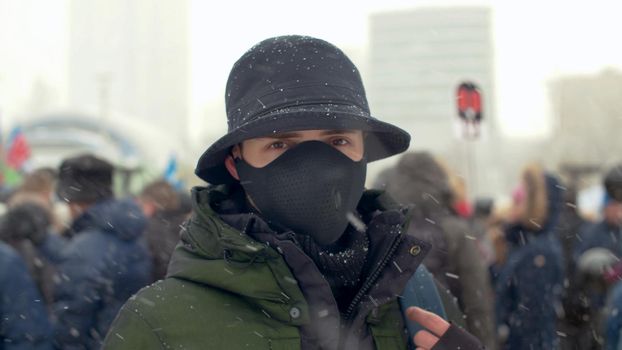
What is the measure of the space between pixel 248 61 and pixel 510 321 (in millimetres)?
3705

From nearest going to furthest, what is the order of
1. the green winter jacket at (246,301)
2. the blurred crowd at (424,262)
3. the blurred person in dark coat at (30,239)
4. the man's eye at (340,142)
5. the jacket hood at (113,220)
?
the green winter jacket at (246,301) < the man's eye at (340,142) < the blurred crowd at (424,262) < the jacket hood at (113,220) < the blurred person in dark coat at (30,239)

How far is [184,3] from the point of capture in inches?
5541

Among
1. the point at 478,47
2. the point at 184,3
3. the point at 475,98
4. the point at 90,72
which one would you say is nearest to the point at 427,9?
the point at 478,47

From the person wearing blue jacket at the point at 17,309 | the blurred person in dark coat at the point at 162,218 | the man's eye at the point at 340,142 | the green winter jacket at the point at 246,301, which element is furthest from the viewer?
the blurred person in dark coat at the point at 162,218

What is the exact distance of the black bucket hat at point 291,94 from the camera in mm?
1880

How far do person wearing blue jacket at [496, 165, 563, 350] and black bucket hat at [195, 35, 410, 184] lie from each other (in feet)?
10.7

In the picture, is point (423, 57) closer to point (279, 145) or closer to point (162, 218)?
point (162, 218)

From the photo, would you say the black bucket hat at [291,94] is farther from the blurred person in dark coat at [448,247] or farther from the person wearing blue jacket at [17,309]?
the person wearing blue jacket at [17,309]

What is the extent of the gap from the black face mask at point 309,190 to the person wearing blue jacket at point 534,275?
3410 mm

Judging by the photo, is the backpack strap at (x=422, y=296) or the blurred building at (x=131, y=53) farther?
the blurred building at (x=131, y=53)

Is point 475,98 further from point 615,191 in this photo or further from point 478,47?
point 478,47

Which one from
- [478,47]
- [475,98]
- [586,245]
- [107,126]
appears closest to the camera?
[586,245]

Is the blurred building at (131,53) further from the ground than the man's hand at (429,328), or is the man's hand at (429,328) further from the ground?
the man's hand at (429,328)

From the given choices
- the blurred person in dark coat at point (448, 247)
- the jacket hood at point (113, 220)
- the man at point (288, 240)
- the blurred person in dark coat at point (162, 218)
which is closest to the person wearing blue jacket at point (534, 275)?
the blurred person in dark coat at point (448, 247)
